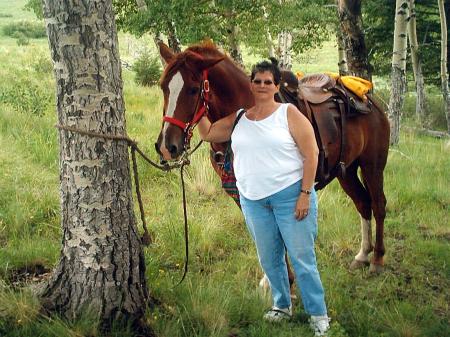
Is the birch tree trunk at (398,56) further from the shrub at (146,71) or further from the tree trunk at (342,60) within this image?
the shrub at (146,71)

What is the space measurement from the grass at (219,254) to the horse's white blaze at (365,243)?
0.53ft

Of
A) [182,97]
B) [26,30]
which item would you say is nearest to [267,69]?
[182,97]

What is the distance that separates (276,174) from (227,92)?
0.84 meters

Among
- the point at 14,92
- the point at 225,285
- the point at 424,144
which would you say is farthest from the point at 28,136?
the point at 424,144

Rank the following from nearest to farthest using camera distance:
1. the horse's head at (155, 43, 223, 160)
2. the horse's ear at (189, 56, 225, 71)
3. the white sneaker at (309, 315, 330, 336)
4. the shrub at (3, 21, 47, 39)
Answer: the horse's head at (155, 43, 223, 160)
the horse's ear at (189, 56, 225, 71)
the white sneaker at (309, 315, 330, 336)
the shrub at (3, 21, 47, 39)

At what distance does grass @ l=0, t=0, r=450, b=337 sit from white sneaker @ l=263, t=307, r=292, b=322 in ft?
0.24

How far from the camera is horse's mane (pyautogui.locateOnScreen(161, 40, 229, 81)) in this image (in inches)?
127

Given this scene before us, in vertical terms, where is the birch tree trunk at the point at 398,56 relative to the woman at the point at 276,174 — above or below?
above

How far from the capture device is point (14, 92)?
386 inches

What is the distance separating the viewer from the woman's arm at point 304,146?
3.06m

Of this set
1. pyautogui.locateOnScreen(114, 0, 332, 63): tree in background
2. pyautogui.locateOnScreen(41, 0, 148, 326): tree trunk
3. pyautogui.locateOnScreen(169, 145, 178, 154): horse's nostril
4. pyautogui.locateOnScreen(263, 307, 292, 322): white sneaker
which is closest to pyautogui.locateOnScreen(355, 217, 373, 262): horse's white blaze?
pyautogui.locateOnScreen(263, 307, 292, 322): white sneaker

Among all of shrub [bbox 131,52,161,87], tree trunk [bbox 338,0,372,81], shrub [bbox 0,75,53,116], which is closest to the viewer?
tree trunk [bbox 338,0,372,81]

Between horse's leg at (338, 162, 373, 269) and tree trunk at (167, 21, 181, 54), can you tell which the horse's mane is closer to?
horse's leg at (338, 162, 373, 269)

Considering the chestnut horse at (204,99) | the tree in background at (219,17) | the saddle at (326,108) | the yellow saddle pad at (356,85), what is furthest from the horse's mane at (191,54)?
the tree in background at (219,17)
